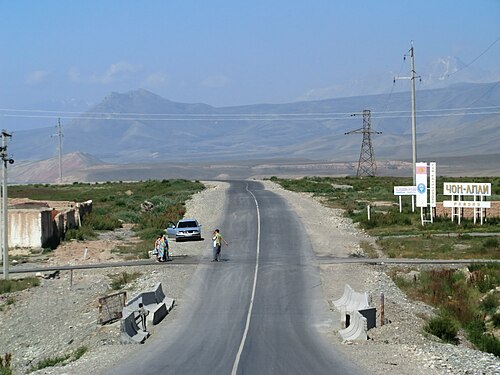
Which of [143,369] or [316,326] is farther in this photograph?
[316,326]

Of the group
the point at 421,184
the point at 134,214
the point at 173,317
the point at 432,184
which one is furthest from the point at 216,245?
the point at 134,214

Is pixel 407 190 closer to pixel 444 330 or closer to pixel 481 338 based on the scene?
pixel 481 338

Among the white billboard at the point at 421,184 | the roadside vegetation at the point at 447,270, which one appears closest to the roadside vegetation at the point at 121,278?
the roadside vegetation at the point at 447,270

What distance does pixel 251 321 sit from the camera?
2748 cm

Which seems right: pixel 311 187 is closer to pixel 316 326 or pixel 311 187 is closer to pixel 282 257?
pixel 282 257

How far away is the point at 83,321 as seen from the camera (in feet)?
105

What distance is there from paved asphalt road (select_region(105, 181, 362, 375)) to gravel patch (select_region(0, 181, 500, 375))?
2.21 ft

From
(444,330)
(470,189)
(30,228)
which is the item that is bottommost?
(444,330)

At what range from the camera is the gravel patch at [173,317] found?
21703 millimetres

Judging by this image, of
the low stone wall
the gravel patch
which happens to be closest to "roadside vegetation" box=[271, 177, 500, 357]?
the gravel patch

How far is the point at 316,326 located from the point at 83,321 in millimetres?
10046

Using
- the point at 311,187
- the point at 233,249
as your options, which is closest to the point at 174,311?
the point at 233,249

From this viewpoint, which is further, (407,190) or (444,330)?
(407,190)

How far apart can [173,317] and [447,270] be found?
15.7 meters
